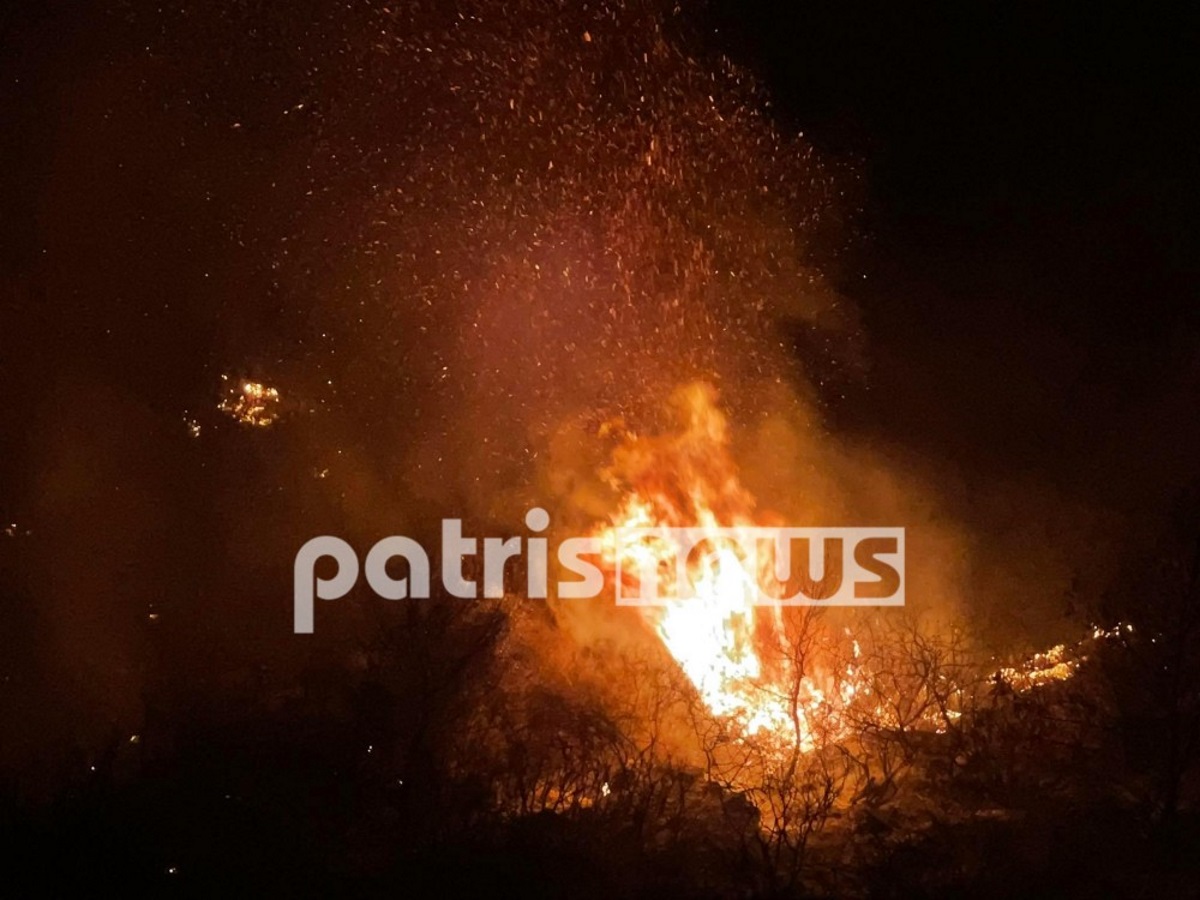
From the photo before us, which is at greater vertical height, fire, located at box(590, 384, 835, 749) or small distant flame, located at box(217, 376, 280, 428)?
small distant flame, located at box(217, 376, 280, 428)

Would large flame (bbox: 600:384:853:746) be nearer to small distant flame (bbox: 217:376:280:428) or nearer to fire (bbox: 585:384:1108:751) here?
fire (bbox: 585:384:1108:751)

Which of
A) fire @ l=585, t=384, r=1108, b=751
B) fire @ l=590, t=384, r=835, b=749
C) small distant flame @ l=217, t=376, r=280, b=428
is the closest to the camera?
fire @ l=585, t=384, r=1108, b=751

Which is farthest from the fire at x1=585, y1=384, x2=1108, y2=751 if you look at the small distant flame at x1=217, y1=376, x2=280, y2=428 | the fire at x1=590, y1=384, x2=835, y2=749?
the small distant flame at x1=217, y1=376, x2=280, y2=428

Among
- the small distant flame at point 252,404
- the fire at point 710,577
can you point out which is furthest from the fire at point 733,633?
the small distant flame at point 252,404

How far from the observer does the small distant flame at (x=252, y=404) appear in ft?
25.9

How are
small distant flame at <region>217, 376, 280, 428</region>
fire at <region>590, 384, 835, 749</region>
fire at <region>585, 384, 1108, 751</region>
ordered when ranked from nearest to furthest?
fire at <region>585, 384, 1108, 751</region> < fire at <region>590, 384, 835, 749</region> < small distant flame at <region>217, 376, 280, 428</region>

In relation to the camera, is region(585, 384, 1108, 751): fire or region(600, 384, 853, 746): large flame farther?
region(600, 384, 853, 746): large flame

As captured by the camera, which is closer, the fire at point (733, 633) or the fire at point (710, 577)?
the fire at point (733, 633)

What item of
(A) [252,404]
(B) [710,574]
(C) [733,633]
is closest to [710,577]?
(B) [710,574]

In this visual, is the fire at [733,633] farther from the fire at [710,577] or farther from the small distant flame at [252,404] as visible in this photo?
the small distant flame at [252,404]

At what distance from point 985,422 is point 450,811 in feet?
20.9

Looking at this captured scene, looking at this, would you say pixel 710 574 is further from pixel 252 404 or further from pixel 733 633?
pixel 252 404

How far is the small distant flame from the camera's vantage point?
7.90 metres

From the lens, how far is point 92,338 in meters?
6.86
